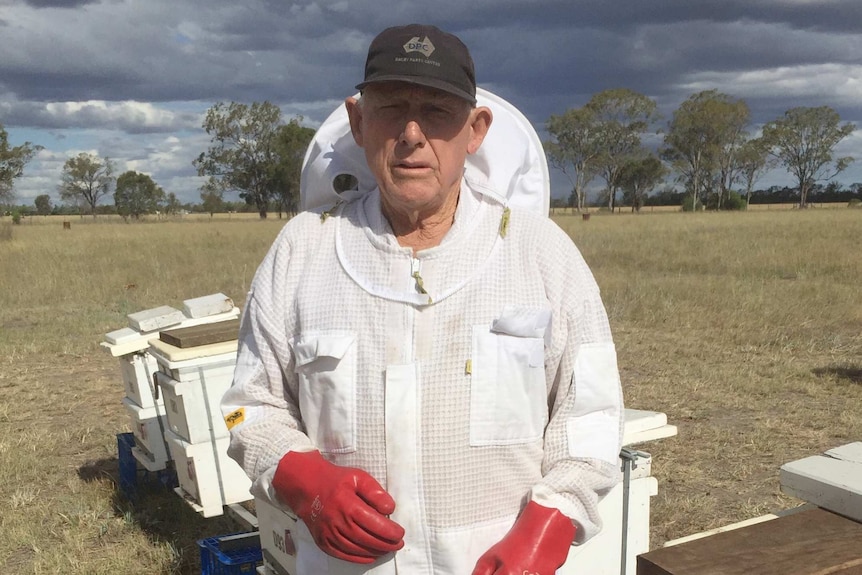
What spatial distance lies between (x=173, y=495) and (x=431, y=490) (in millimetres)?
3660

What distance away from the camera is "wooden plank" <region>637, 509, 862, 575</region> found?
1.18 metres

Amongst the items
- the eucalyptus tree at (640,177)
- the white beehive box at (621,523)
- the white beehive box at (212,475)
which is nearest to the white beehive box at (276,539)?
the white beehive box at (621,523)

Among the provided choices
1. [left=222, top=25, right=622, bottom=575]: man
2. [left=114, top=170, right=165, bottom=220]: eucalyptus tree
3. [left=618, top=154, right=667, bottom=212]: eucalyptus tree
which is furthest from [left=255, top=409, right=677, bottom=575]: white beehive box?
[left=114, top=170, right=165, bottom=220]: eucalyptus tree

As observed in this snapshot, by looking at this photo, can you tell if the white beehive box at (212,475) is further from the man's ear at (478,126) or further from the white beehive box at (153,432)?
the man's ear at (478,126)

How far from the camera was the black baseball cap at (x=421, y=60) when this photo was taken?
1.46 metres

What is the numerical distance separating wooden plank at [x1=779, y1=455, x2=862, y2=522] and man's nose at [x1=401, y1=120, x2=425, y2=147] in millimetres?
1029

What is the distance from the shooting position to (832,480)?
4.70ft

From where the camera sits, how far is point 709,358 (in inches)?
276

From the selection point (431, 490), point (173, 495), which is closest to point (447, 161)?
point (431, 490)

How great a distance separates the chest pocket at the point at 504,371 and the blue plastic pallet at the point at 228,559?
6.53 ft

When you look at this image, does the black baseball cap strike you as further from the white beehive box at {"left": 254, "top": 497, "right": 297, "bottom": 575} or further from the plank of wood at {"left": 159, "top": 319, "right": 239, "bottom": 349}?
the plank of wood at {"left": 159, "top": 319, "right": 239, "bottom": 349}

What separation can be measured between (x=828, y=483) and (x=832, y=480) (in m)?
0.01

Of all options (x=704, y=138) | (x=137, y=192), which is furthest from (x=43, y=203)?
(x=704, y=138)

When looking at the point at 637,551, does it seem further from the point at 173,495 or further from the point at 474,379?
the point at 173,495
